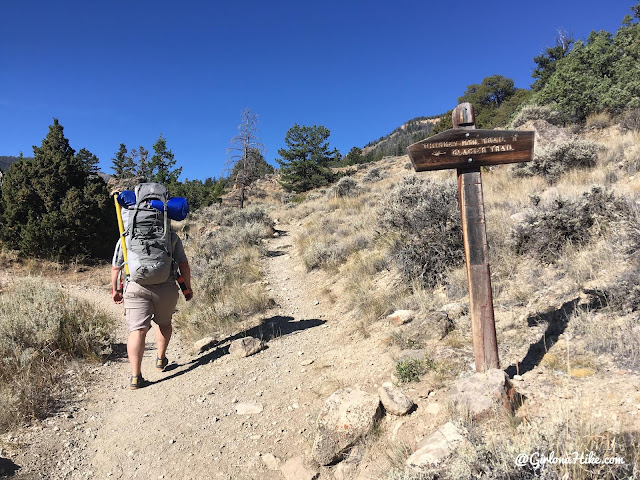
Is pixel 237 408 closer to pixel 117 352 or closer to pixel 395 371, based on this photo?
Answer: pixel 395 371

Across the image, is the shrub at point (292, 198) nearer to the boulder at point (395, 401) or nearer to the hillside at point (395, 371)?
the hillside at point (395, 371)

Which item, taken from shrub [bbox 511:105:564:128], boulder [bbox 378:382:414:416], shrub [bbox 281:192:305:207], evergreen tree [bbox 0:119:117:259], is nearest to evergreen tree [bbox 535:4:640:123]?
shrub [bbox 511:105:564:128]

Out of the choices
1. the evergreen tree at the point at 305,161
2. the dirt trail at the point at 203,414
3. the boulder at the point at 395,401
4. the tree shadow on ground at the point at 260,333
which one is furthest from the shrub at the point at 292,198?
the boulder at the point at 395,401

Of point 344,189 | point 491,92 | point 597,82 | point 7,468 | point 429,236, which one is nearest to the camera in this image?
point 7,468

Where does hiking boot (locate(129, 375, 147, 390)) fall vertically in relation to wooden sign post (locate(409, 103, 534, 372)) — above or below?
below

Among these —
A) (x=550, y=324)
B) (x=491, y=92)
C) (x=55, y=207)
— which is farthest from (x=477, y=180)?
(x=491, y=92)

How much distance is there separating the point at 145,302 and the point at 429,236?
406cm

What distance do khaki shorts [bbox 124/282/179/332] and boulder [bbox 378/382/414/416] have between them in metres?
2.54

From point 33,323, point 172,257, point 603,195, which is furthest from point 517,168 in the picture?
point 33,323

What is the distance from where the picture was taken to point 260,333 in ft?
17.7

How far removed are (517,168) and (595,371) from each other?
26.0 ft

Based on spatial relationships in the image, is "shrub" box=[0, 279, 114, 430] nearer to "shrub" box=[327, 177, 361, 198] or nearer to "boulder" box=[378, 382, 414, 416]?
"boulder" box=[378, 382, 414, 416]

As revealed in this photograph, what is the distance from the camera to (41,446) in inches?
118

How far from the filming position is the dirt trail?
2.85 meters
